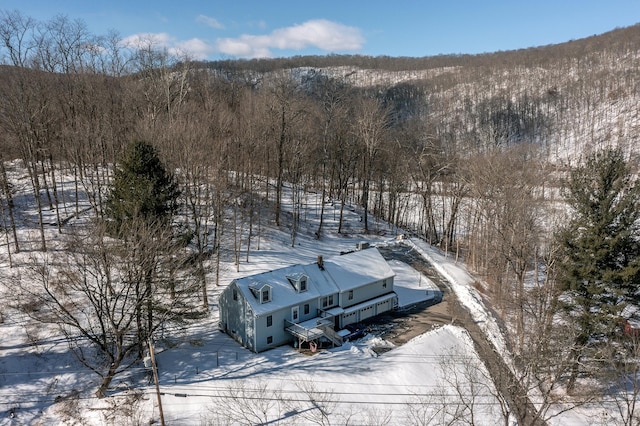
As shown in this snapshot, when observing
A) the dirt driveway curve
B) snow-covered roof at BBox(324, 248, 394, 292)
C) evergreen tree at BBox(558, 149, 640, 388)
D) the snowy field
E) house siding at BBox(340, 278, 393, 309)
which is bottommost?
the dirt driveway curve

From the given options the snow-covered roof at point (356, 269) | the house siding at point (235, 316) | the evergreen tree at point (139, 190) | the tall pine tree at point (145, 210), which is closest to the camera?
the tall pine tree at point (145, 210)

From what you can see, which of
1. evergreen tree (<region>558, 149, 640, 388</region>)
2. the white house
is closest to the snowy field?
the white house

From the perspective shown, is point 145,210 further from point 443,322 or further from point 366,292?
point 443,322

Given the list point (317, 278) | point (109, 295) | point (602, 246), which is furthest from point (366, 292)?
point (109, 295)

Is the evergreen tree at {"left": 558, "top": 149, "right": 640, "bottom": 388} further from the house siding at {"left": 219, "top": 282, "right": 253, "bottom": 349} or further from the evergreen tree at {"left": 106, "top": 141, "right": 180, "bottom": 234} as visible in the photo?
the evergreen tree at {"left": 106, "top": 141, "right": 180, "bottom": 234}

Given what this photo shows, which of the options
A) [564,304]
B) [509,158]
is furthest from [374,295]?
[509,158]

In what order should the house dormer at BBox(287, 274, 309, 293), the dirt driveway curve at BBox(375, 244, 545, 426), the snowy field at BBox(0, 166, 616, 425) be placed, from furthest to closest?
1. the house dormer at BBox(287, 274, 309, 293)
2. the dirt driveway curve at BBox(375, 244, 545, 426)
3. the snowy field at BBox(0, 166, 616, 425)

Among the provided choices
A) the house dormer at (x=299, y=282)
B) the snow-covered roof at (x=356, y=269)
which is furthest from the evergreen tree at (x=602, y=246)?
the house dormer at (x=299, y=282)

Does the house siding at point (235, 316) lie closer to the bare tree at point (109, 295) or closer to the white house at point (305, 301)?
the white house at point (305, 301)
